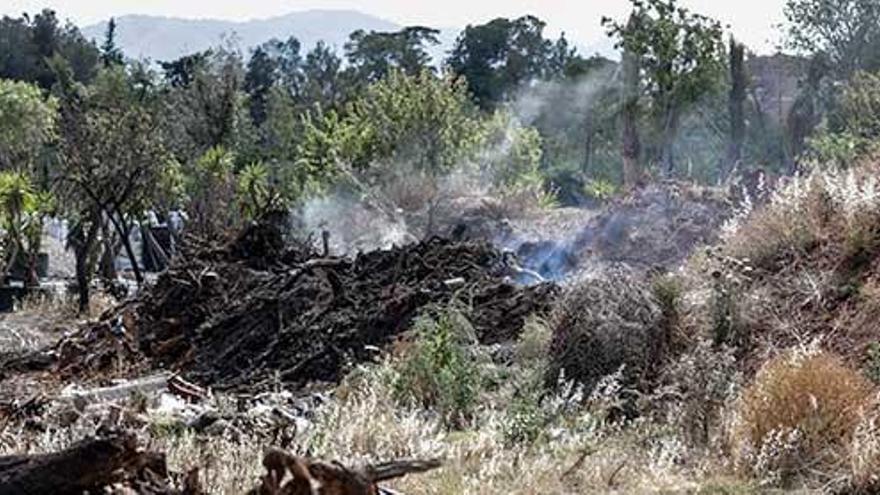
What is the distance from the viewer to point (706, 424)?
6258mm

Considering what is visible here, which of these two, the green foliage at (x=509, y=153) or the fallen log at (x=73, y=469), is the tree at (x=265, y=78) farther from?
the fallen log at (x=73, y=469)

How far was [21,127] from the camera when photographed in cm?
2492

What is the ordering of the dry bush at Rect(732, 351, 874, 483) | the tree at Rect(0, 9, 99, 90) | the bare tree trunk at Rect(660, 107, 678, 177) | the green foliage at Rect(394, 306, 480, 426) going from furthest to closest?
1. the tree at Rect(0, 9, 99, 90)
2. the bare tree trunk at Rect(660, 107, 678, 177)
3. the green foliage at Rect(394, 306, 480, 426)
4. the dry bush at Rect(732, 351, 874, 483)

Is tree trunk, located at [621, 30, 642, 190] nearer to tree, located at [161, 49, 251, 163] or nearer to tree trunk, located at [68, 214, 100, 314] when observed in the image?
tree, located at [161, 49, 251, 163]

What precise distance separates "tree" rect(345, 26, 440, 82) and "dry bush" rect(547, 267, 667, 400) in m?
37.1

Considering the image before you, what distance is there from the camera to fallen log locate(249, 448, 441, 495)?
353 centimetres

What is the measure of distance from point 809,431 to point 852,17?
28135 mm

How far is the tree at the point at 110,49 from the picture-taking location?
44.9m

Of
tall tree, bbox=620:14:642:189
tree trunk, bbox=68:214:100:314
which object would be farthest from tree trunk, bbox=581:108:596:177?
tree trunk, bbox=68:214:100:314

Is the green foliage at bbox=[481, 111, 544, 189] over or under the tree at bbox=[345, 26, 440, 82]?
under

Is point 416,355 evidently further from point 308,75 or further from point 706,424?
point 308,75

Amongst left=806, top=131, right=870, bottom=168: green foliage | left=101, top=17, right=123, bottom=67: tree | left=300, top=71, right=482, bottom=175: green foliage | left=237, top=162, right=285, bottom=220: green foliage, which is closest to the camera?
left=806, top=131, right=870, bottom=168: green foliage

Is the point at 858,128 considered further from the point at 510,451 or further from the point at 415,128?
the point at 510,451

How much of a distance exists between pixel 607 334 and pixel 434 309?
1525mm
